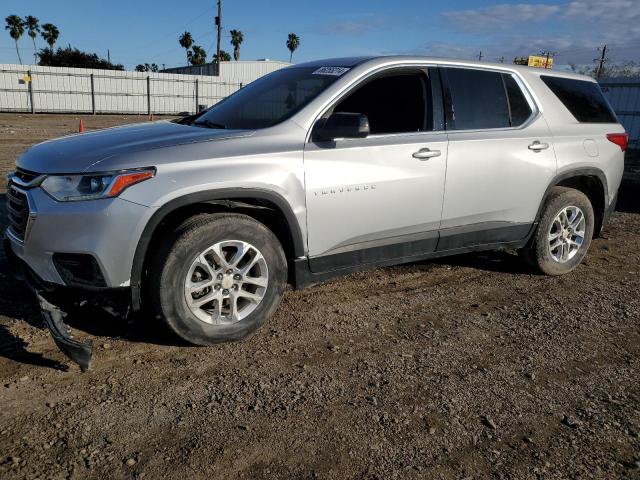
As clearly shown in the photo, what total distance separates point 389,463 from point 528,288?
293cm

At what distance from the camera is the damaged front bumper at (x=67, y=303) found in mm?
2939

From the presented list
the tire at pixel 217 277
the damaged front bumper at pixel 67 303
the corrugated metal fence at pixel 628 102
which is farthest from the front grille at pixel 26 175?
the corrugated metal fence at pixel 628 102

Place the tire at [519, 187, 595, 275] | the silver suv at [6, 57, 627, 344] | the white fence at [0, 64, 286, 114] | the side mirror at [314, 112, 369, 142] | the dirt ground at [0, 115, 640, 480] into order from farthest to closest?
the white fence at [0, 64, 286, 114] < the tire at [519, 187, 595, 275] < the side mirror at [314, 112, 369, 142] < the silver suv at [6, 57, 627, 344] < the dirt ground at [0, 115, 640, 480]

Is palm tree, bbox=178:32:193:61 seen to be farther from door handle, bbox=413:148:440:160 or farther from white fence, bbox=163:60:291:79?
door handle, bbox=413:148:440:160

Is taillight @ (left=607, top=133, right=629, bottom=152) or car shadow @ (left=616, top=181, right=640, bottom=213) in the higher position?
taillight @ (left=607, top=133, right=629, bottom=152)

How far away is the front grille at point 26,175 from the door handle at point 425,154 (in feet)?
8.24

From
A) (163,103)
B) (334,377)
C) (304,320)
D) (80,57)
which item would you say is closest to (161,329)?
(304,320)

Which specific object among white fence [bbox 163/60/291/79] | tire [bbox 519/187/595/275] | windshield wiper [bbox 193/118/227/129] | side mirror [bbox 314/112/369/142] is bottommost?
tire [bbox 519/187/595/275]

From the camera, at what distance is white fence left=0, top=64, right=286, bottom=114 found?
28141mm

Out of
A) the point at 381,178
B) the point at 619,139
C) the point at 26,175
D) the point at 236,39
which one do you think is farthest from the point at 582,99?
the point at 236,39

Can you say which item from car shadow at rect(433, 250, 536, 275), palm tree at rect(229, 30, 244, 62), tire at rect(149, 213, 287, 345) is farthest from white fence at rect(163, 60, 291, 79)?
tire at rect(149, 213, 287, 345)

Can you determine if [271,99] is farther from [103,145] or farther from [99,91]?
[99,91]

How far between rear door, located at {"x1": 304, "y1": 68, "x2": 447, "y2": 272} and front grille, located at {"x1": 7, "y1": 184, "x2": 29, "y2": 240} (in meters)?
1.70

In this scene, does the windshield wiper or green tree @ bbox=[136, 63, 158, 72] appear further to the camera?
green tree @ bbox=[136, 63, 158, 72]
